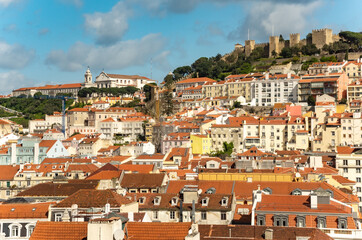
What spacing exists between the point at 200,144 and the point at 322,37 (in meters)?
57.1

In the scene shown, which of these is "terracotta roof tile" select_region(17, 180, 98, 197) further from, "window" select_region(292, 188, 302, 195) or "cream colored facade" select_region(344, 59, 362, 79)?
"cream colored facade" select_region(344, 59, 362, 79)

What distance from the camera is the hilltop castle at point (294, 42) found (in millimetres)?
131500

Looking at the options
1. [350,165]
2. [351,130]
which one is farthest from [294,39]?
[350,165]

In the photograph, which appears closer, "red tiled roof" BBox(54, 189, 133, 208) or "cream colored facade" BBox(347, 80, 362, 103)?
"red tiled roof" BBox(54, 189, 133, 208)

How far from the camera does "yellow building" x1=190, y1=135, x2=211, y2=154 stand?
8712cm

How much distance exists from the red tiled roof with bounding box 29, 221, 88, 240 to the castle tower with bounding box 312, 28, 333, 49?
117905 mm

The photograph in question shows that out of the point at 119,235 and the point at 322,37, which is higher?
the point at 322,37

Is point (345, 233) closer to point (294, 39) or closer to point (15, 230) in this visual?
point (15, 230)

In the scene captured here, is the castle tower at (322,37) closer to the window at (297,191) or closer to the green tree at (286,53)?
the green tree at (286,53)

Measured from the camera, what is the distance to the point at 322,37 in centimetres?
13150

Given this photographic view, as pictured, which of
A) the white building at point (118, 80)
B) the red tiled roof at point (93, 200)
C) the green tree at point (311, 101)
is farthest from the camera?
the white building at point (118, 80)

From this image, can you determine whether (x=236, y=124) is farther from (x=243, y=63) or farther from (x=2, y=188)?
(x=243, y=63)

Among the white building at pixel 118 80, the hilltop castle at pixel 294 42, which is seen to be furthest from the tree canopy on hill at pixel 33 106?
the hilltop castle at pixel 294 42

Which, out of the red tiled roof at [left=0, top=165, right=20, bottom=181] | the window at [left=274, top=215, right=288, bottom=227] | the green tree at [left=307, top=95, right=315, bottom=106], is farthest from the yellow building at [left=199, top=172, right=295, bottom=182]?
the green tree at [left=307, top=95, right=315, bottom=106]
